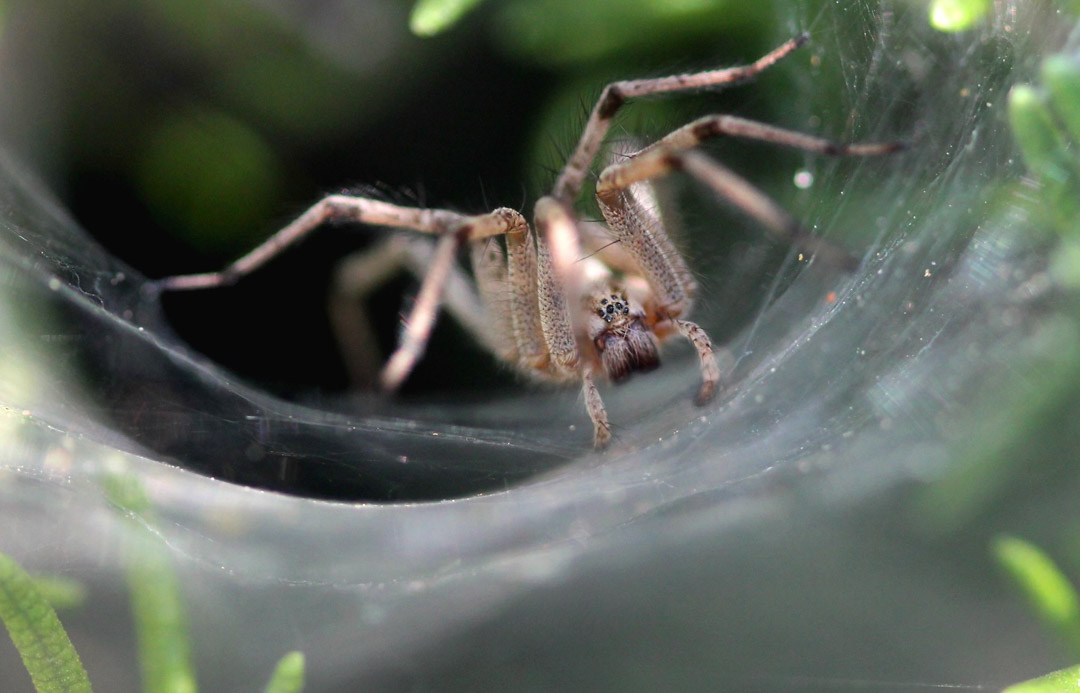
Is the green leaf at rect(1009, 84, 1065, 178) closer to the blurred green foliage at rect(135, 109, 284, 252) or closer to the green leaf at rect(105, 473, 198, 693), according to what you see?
the green leaf at rect(105, 473, 198, 693)

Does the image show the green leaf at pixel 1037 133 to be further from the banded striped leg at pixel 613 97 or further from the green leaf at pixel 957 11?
the banded striped leg at pixel 613 97

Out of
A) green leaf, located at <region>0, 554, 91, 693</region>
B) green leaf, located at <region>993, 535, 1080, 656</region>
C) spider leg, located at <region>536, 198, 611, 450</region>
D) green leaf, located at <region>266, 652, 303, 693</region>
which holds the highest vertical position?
spider leg, located at <region>536, 198, 611, 450</region>

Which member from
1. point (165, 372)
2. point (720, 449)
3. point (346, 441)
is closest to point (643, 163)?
point (720, 449)

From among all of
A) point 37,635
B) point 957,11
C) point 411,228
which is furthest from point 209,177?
point 957,11

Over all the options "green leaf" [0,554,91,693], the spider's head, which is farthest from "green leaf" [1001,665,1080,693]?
"green leaf" [0,554,91,693]

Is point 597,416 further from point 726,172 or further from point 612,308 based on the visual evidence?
point 726,172

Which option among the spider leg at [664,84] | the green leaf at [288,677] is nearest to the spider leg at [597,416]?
the spider leg at [664,84]
